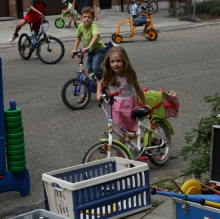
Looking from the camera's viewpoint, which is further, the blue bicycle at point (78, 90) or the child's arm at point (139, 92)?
the blue bicycle at point (78, 90)

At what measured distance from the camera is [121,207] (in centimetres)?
525

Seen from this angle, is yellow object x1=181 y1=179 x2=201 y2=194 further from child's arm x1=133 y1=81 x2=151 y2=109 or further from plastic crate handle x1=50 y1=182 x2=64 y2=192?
child's arm x1=133 y1=81 x2=151 y2=109

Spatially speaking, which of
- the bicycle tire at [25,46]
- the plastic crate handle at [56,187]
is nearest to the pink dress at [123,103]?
the plastic crate handle at [56,187]

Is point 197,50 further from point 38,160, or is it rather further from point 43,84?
point 38,160

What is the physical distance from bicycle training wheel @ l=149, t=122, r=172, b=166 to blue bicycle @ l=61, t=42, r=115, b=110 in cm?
292

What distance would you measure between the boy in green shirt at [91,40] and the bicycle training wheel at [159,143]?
2789mm

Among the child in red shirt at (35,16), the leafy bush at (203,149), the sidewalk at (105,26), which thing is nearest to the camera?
the leafy bush at (203,149)

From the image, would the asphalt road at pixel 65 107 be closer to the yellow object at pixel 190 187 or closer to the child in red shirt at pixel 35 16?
the child in red shirt at pixel 35 16

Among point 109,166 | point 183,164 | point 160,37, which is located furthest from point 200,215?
point 160,37

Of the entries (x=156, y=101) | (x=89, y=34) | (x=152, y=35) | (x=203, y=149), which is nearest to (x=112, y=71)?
(x=156, y=101)

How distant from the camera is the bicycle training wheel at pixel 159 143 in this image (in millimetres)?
6949

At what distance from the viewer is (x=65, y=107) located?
10289 millimetres

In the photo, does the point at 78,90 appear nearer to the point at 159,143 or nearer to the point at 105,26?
the point at 159,143

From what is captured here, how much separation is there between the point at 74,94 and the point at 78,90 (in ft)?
0.36
